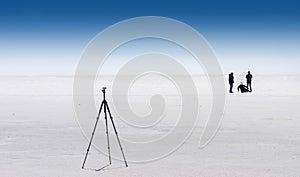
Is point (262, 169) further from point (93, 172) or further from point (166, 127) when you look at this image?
point (166, 127)

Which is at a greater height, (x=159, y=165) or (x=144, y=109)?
(x=144, y=109)

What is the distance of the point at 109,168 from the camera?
8.67 m

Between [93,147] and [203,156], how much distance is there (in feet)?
10.0

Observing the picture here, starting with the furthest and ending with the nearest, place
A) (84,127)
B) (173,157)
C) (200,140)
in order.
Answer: (84,127) < (200,140) < (173,157)

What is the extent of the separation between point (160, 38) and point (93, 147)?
398cm

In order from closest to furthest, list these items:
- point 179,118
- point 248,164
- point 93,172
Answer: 1. point 93,172
2. point 248,164
3. point 179,118

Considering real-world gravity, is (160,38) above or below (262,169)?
above

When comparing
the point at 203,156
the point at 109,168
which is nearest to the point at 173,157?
the point at 203,156

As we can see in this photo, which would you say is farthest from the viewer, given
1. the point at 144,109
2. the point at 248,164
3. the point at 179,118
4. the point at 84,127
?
the point at 144,109

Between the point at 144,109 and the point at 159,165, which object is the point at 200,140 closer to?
the point at 159,165

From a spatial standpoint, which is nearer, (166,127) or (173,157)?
(173,157)

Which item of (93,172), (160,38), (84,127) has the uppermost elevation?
(160,38)

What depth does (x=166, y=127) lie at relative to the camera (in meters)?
14.8

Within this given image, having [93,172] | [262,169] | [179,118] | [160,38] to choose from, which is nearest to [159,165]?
[93,172]
